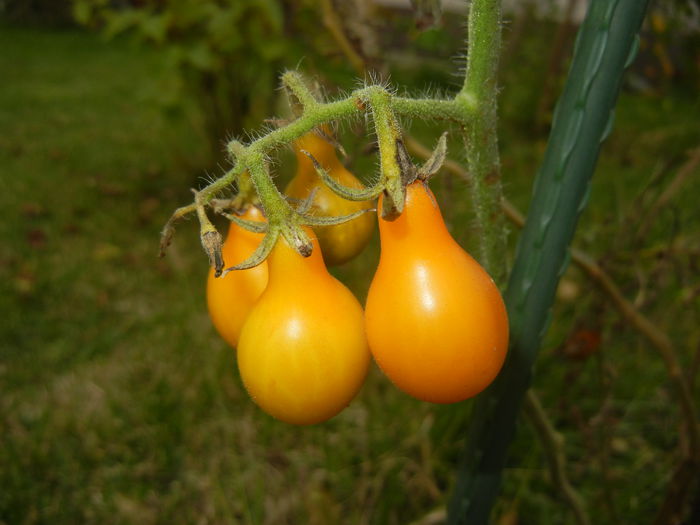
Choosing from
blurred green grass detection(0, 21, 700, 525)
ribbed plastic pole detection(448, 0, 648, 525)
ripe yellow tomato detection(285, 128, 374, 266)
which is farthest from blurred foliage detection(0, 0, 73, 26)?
ribbed plastic pole detection(448, 0, 648, 525)

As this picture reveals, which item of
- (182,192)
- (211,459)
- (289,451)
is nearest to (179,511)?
(211,459)

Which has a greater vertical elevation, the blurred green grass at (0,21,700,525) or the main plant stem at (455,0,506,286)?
the main plant stem at (455,0,506,286)

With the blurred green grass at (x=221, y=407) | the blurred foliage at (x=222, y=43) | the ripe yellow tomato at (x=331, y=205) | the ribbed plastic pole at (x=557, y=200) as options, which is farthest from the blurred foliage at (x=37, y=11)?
the ribbed plastic pole at (x=557, y=200)

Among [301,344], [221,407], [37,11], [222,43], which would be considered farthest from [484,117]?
[37,11]

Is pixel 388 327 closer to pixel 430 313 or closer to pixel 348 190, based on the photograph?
pixel 430 313

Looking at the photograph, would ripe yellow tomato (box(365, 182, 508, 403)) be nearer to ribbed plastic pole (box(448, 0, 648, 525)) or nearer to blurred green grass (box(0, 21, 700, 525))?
ribbed plastic pole (box(448, 0, 648, 525))

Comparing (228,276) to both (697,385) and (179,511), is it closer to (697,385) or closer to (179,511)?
(179,511)
